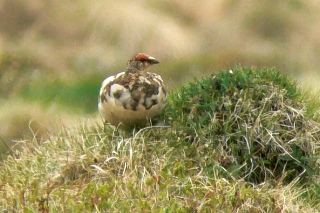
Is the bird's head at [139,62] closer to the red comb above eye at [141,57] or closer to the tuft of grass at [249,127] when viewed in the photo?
the red comb above eye at [141,57]

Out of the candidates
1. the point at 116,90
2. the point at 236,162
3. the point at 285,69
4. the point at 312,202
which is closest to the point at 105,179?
the point at 116,90

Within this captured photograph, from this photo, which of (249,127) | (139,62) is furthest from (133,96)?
(249,127)

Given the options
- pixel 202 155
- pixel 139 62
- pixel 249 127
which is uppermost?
pixel 139 62

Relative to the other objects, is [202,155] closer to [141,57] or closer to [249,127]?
[249,127]

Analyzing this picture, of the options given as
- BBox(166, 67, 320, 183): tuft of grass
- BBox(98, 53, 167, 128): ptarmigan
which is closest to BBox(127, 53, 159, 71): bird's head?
BBox(98, 53, 167, 128): ptarmigan

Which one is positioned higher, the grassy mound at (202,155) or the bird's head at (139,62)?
the bird's head at (139,62)

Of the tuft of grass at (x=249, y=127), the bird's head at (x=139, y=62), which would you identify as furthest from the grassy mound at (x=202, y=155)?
the bird's head at (x=139, y=62)
